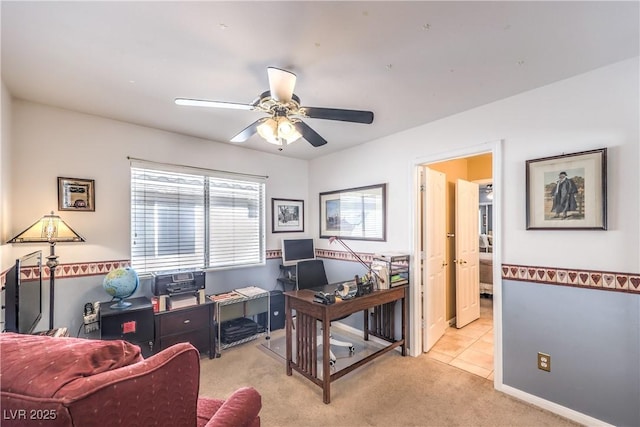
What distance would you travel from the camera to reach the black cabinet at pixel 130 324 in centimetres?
251

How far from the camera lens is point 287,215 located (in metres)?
4.37

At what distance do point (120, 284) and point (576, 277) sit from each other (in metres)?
3.79

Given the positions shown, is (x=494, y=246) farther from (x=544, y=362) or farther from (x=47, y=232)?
(x=47, y=232)

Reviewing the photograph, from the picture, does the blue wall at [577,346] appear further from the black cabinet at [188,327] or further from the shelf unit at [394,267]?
the black cabinet at [188,327]

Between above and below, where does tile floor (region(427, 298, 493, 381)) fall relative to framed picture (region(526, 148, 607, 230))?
below

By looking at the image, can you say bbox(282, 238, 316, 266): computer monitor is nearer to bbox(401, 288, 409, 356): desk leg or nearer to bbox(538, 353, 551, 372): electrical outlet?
bbox(401, 288, 409, 356): desk leg

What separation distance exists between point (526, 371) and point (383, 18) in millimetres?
2822

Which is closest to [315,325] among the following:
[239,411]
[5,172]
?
[239,411]

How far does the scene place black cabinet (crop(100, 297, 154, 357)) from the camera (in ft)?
8.24

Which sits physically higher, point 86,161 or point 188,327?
point 86,161


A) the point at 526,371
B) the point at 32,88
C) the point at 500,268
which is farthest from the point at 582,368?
the point at 32,88

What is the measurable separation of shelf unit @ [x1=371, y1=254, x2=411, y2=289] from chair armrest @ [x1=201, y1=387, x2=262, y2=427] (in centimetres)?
189

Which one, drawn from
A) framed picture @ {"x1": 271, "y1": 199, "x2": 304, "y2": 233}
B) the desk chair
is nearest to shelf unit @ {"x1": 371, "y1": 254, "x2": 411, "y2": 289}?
the desk chair

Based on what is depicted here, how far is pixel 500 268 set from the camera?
97.0 inches
